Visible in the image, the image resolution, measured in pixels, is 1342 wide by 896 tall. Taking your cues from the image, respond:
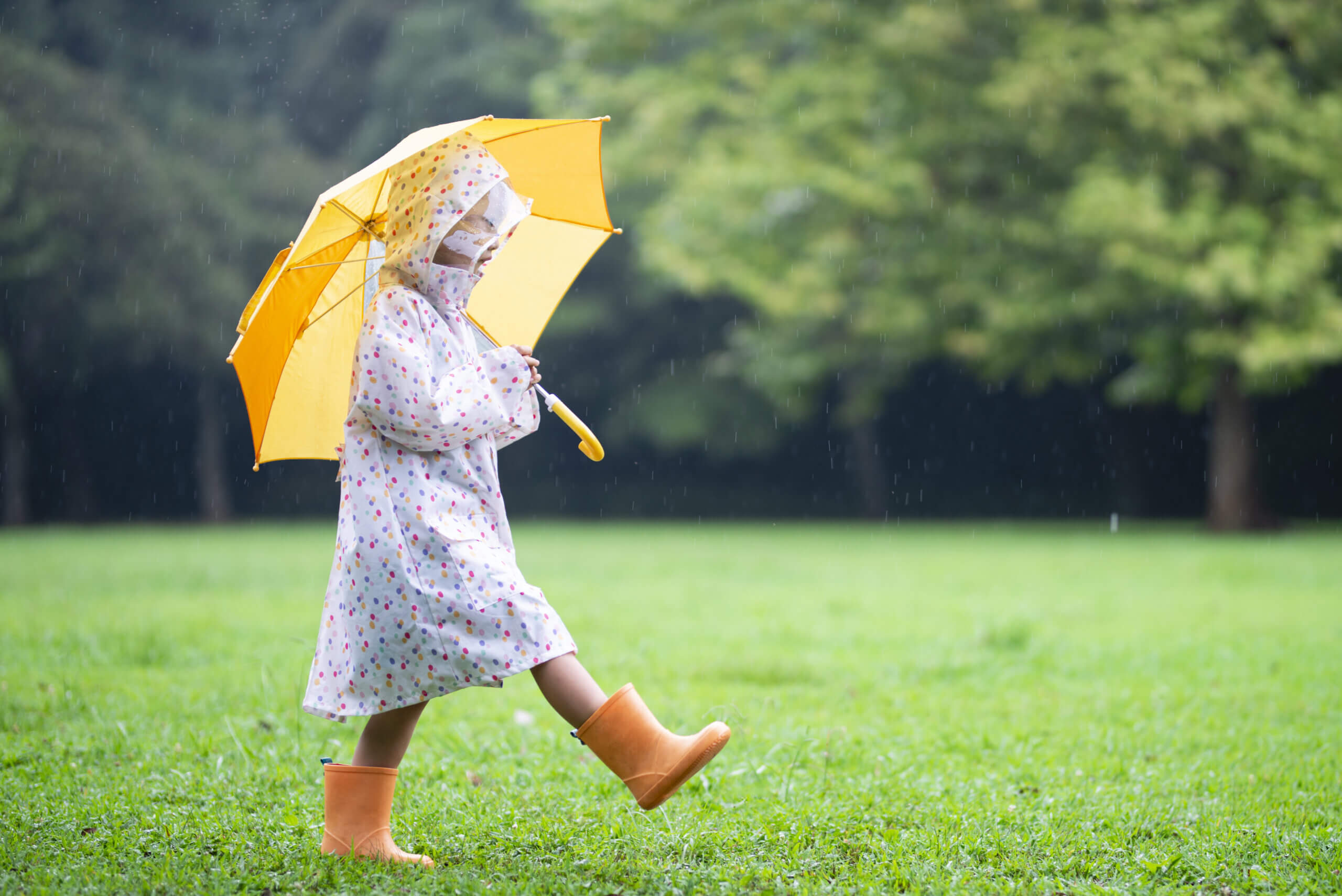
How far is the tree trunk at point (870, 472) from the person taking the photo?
26.9 m

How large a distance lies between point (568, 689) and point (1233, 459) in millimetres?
17611

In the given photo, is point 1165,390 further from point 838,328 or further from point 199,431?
point 199,431

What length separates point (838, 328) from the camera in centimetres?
2192

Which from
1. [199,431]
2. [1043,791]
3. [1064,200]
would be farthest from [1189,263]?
[199,431]

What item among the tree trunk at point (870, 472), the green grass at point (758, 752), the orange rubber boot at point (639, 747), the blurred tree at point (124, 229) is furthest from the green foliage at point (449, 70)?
the orange rubber boot at point (639, 747)

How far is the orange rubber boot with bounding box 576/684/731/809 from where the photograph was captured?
3041 mm

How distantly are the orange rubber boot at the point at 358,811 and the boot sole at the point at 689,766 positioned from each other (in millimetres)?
633

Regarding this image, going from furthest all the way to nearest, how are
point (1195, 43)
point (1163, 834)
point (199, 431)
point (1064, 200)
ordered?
point (199, 431)
point (1064, 200)
point (1195, 43)
point (1163, 834)

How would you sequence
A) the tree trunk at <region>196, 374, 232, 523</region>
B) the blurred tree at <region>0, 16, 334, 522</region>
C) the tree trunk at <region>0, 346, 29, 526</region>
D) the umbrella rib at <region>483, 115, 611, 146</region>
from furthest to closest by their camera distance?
the tree trunk at <region>196, 374, 232, 523</region> < the tree trunk at <region>0, 346, 29, 526</region> < the blurred tree at <region>0, 16, 334, 522</region> < the umbrella rib at <region>483, 115, 611, 146</region>

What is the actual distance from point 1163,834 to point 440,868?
206 centimetres

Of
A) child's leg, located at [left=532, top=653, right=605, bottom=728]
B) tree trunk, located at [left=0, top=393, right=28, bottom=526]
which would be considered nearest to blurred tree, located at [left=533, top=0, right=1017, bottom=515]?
tree trunk, located at [left=0, top=393, right=28, bottom=526]

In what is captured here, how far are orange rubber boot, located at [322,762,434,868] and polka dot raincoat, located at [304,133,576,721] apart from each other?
224 mm

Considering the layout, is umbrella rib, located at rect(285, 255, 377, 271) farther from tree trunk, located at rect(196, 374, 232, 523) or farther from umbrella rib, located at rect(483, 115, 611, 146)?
tree trunk, located at rect(196, 374, 232, 523)

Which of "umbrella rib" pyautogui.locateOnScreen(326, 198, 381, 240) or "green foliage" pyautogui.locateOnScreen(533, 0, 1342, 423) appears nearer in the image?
"umbrella rib" pyautogui.locateOnScreen(326, 198, 381, 240)
